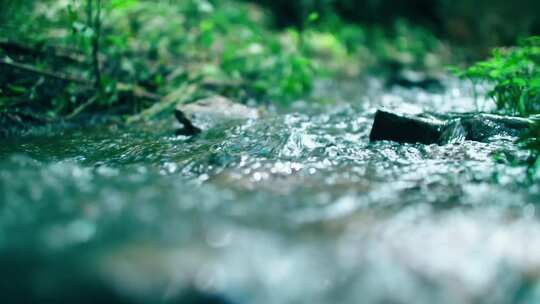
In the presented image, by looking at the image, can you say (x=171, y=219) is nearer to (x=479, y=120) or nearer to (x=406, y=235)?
Result: (x=406, y=235)

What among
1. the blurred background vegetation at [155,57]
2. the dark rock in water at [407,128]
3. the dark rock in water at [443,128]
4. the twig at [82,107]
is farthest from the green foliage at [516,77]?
the twig at [82,107]

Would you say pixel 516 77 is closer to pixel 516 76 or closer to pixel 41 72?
pixel 516 76

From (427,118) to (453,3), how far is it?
12.0m

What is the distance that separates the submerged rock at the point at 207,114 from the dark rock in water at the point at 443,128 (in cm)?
158

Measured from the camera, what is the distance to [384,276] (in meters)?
1.43

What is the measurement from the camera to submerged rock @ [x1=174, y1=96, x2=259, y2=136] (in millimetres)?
3773

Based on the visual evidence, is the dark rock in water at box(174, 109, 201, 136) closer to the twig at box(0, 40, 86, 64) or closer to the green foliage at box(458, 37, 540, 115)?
the twig at box(0, 40, 86, 64)

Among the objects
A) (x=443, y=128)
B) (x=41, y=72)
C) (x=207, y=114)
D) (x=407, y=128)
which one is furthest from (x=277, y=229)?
(x=41, y=72)

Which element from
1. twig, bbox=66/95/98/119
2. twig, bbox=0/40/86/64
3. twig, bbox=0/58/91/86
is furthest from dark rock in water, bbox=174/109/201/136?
twig, bbox=0/40/86/64

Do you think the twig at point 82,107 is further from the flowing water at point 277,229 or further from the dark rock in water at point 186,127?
the flowing water at point 277,229

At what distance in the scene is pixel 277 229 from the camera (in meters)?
1.68

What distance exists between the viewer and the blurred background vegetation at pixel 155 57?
4375mm

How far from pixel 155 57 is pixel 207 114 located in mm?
2649

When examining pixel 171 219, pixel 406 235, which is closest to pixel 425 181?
pixel 406 235
